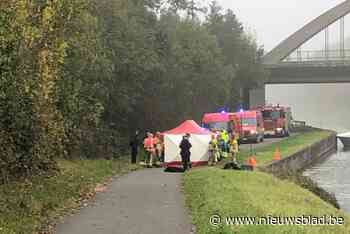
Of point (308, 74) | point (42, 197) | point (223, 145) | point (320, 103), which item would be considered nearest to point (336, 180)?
point (223, 145)

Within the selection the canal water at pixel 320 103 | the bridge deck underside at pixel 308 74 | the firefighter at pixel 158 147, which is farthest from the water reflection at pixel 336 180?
the canal water at pixel 320 103

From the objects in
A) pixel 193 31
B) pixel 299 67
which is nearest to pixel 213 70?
pixel 193 31

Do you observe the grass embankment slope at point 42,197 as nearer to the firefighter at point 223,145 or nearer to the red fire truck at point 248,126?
the firefighter at point 223,145

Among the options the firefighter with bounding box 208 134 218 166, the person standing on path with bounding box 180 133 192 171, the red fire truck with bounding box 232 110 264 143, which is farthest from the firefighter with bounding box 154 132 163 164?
the red fire truck with bounding box 232 110 264 143

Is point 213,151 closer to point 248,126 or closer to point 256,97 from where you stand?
point 248,126

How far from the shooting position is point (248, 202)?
1493 cm

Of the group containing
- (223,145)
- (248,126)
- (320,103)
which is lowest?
(223,145)

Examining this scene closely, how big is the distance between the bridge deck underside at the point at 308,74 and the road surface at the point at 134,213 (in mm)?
72834

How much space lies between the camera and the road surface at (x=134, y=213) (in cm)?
1269

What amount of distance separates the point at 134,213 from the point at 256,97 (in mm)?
77900

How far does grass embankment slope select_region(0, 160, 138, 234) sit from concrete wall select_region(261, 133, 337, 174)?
10339 mm

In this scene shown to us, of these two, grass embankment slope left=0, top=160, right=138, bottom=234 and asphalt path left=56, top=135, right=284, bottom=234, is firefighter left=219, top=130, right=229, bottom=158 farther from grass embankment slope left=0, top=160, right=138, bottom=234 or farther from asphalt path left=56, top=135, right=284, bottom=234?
asphalt path left=56, top=135, right=284, bottom=234

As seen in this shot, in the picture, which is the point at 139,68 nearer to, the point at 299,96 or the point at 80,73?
the point at 80,73

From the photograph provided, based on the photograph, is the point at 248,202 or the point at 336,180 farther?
the point at 336,180
